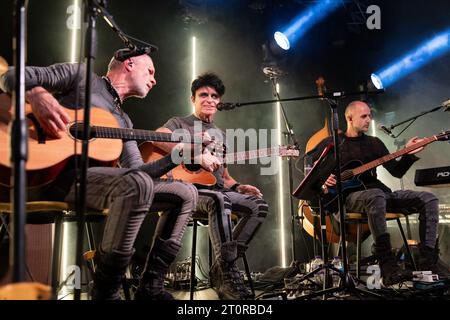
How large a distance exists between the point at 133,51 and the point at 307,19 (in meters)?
3.48

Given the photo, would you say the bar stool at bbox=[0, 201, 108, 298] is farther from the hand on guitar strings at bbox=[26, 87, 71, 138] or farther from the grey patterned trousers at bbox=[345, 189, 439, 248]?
the grey patterned trousers at bbox=[345, 189, 439, 248]

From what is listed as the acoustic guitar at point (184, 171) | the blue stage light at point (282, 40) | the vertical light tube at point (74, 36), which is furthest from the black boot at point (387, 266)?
the vertical light tube at point (74, 36)

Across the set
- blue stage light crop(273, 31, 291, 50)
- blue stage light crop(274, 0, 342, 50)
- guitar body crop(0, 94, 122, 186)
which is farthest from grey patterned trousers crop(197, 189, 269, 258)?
blue stage light crop(274, 0, 342, 50)

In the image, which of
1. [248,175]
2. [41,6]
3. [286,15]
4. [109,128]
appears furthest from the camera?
[286,15]

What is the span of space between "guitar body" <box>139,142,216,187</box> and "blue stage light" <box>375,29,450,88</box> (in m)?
2.92

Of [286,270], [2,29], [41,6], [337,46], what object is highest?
[337,46]

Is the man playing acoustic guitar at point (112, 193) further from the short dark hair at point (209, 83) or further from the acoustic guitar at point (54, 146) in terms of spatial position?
the short dark hair at point (209, 83)

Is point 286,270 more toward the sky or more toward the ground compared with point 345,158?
more toward the ground

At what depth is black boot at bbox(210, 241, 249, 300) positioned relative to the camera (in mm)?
2283

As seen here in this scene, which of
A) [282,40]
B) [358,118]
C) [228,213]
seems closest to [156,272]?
[228,213]
